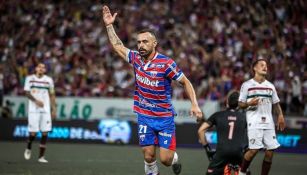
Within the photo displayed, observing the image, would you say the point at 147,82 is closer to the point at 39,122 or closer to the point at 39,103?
the point at 39,103

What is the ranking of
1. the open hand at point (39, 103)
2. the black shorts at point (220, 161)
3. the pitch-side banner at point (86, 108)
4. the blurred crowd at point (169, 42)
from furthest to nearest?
1. the pitch-side banner at point (86, 108)
2. the blurred crowd at point (169, 42)
3. the open hand at point (39, 103)
4. the black shorts at point (220, 161)

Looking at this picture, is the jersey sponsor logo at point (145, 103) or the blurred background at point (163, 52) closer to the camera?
the jersey sponsor logo at point (145, 103)

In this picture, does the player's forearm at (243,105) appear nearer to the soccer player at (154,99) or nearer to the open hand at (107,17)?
the soccer player at (154,99)

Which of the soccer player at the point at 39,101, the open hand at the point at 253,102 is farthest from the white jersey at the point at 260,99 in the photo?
the soccer player at the point at 39,101

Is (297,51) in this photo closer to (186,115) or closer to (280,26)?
(280,26)

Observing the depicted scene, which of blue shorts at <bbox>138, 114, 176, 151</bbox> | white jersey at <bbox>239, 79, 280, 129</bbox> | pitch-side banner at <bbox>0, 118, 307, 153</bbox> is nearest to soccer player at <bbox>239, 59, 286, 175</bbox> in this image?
white jersey at <bbox>239, 79, 280, 129</bbox>

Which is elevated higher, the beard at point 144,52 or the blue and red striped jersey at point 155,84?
the beard at point 144,52

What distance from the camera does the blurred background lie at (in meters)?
25.1

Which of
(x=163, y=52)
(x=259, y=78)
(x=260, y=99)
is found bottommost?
(x=260, y=99)

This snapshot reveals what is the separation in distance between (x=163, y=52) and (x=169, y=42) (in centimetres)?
81

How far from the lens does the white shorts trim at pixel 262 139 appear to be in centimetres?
1337

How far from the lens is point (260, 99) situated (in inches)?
534

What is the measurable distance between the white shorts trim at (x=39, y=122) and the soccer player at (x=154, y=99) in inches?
310

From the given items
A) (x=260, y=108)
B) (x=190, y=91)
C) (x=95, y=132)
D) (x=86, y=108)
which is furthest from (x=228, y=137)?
(x=86, y=108)
